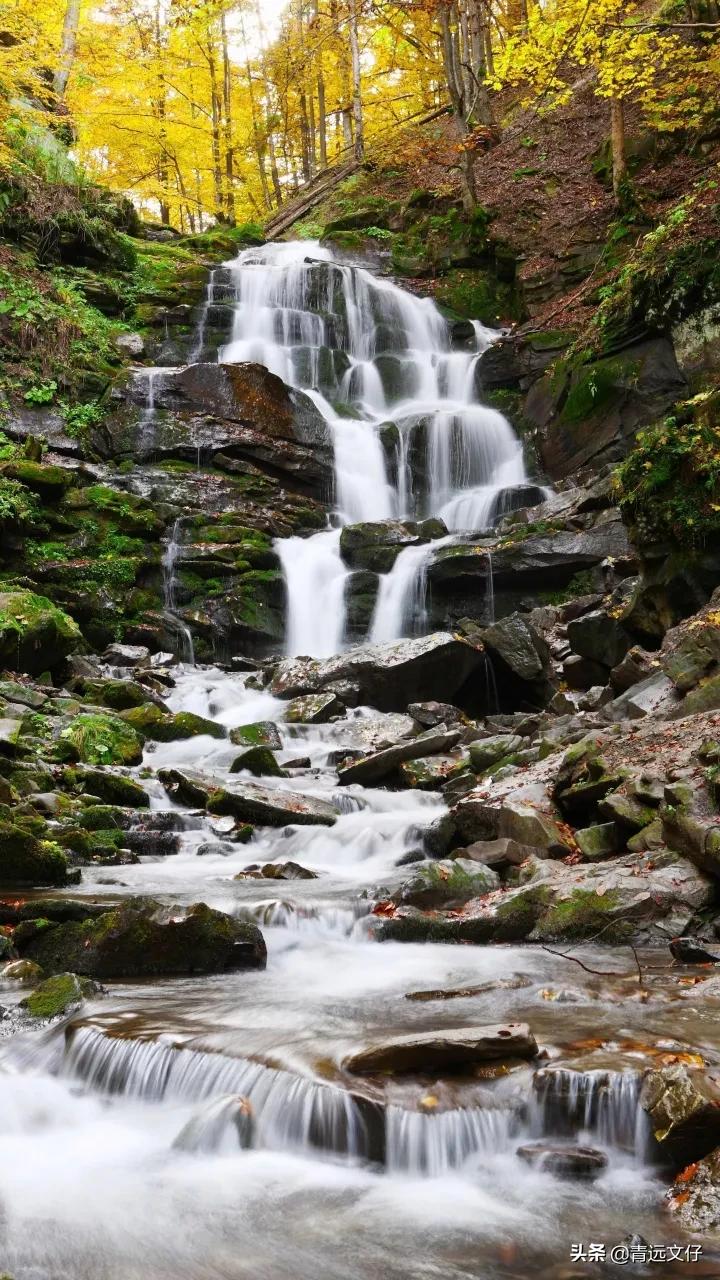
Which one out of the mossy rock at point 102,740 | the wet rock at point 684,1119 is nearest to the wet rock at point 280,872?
the mossy rock at point 102,740

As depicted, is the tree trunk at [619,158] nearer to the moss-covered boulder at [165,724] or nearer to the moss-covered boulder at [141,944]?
the moss-covered boulder at [165,724]

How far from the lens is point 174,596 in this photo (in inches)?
639

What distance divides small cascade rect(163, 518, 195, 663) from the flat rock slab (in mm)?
12291

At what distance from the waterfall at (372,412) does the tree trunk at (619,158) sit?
4.52 m

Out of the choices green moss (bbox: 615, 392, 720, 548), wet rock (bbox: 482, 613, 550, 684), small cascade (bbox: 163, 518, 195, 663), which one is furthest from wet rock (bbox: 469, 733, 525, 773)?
small cascade (bbox: 163, 518, 195, 663)

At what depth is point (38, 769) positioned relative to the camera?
8.51 meters

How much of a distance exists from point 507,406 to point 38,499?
10562mm

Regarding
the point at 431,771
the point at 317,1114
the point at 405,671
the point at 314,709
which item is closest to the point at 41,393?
the point at 314,709

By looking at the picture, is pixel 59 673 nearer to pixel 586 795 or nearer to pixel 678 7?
pixel 586 795

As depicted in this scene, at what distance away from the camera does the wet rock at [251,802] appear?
28.2ft

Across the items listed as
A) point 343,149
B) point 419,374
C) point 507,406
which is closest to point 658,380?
point 507,406

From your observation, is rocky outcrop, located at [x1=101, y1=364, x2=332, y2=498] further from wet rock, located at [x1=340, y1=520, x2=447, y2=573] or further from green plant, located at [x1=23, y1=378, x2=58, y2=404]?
wet rock, located at [x1=340, y1=520, x2=447, y2=573]

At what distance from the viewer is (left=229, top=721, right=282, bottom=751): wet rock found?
37.2 ft

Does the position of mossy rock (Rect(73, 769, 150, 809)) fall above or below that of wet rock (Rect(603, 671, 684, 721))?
below
